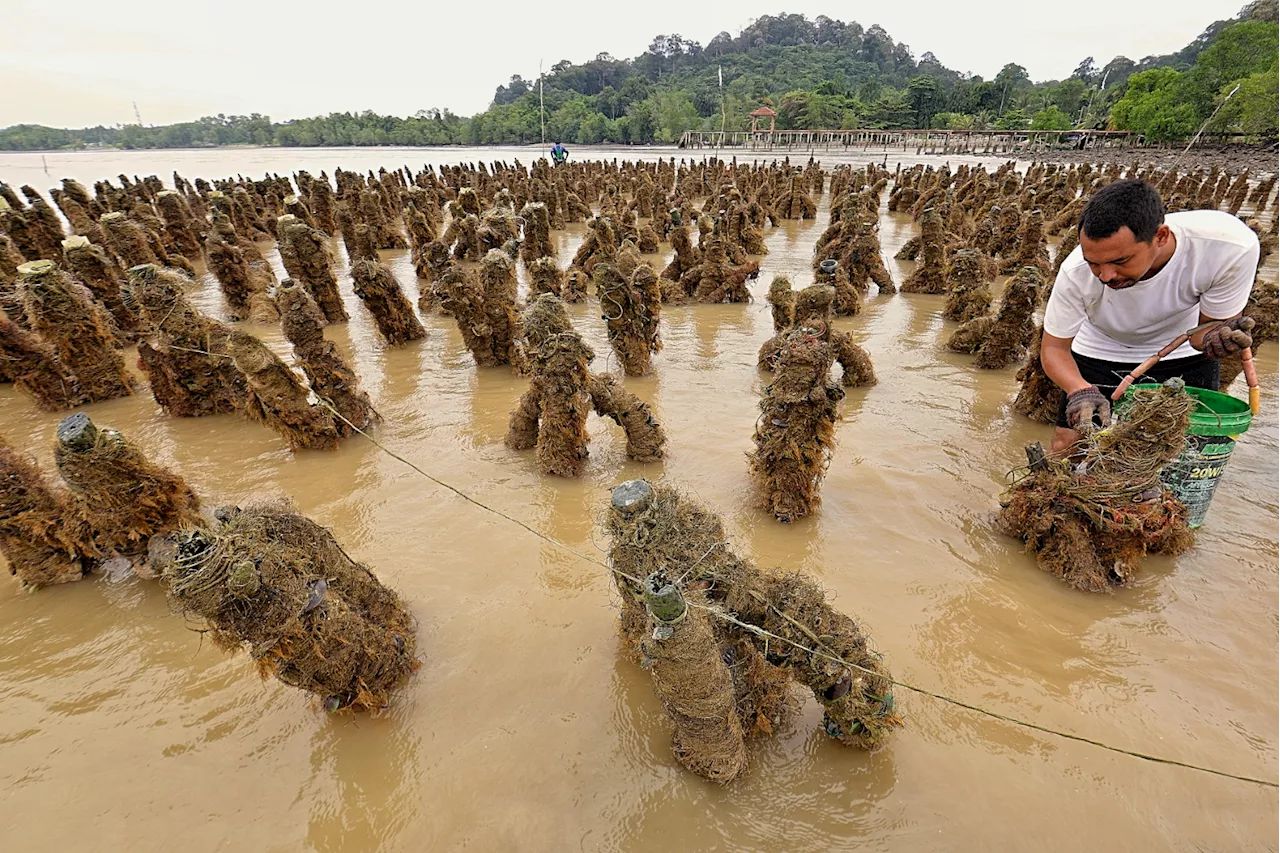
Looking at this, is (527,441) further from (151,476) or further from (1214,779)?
(1214,779)

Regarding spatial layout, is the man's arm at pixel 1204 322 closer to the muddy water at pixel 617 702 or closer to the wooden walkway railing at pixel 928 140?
the muddy water at pixel 617 702

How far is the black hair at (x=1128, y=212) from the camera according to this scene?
10.8 ft

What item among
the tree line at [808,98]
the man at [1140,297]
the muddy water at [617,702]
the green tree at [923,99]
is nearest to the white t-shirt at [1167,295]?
the man at [1140,297]

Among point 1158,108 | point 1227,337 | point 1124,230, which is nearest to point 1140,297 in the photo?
point 1227,337

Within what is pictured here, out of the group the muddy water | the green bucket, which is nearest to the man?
the green bucket

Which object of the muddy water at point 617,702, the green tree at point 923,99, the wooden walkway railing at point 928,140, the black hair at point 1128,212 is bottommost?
the muddy water at point 617,702

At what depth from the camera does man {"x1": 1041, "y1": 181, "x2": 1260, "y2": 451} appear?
338 cm

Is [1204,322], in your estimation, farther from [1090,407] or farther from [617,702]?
[617,702]

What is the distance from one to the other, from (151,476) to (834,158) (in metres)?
57.4

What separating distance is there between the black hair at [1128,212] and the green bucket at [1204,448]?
1.07 m

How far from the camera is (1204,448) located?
12.7ft

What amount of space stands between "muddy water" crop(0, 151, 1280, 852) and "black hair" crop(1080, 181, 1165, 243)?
2.49m

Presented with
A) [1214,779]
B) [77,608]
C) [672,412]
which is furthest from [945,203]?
[77,608]

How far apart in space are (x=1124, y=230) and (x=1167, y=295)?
2.78 ft
